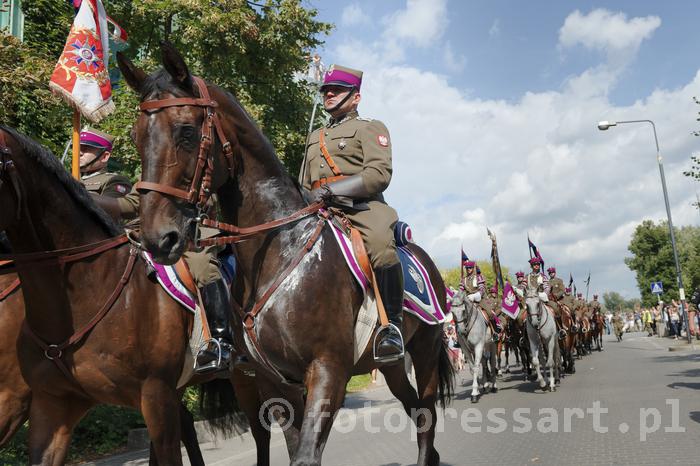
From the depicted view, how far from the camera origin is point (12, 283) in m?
5.34

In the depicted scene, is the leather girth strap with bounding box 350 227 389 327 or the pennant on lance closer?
the leather girth strap with bounding box 350 227 389 327

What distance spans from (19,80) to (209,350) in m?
6.19

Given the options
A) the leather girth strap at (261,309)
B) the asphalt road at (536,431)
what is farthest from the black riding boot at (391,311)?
the asphalt road at (536,431)

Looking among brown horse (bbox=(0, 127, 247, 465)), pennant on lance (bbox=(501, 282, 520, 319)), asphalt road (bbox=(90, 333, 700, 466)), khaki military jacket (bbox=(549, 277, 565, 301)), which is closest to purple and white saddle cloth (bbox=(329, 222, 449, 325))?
brown horse (bbox=(0, 127, 247, 465))

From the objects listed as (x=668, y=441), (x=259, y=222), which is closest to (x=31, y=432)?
(x=259, y=222)

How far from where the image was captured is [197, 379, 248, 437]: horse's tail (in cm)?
702

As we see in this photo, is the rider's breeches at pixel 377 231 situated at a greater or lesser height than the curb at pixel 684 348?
greater

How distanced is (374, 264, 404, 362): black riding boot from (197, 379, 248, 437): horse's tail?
9.90 feet

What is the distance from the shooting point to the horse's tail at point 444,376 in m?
6.82

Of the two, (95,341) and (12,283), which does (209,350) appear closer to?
(95,341)

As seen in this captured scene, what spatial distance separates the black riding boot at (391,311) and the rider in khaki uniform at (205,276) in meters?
1.40

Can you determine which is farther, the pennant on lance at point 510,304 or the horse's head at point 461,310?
the pennant on lance at point 510,304

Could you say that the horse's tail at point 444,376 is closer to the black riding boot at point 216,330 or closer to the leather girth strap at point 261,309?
the black riding boot at point 216,330

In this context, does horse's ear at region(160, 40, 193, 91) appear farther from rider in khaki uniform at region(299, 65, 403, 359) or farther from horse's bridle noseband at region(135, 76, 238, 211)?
rider in khaki uniform at region(299, 65, 403, 359)
